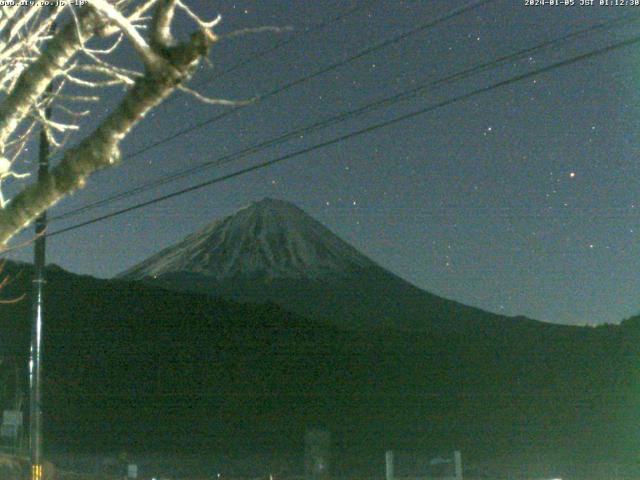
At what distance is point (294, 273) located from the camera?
17862 cm

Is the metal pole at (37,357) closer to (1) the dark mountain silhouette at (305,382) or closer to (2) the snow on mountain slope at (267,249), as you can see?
(1) the dark mountain silhouette at (305,382)

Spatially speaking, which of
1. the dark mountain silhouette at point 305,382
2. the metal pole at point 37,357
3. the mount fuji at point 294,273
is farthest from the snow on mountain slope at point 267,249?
the metal pole at point 37,357

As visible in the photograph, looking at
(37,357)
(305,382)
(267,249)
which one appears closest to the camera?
(37,357)

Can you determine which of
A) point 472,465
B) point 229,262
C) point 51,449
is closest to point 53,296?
point 51,449

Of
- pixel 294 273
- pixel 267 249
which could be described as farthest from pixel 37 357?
pixel 267 249

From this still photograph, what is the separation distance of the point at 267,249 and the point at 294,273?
11.3 meters

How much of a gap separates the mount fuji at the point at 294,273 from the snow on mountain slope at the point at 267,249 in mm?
199

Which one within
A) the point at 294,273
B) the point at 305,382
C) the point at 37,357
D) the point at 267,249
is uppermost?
the point at 267,249

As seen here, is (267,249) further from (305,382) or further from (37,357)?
(37,357)

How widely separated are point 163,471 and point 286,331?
172ft

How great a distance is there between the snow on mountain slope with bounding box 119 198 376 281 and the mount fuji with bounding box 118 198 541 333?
20cm

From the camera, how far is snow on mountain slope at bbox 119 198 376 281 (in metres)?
178

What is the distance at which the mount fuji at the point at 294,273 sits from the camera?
166 metres

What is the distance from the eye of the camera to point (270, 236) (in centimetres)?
18788
